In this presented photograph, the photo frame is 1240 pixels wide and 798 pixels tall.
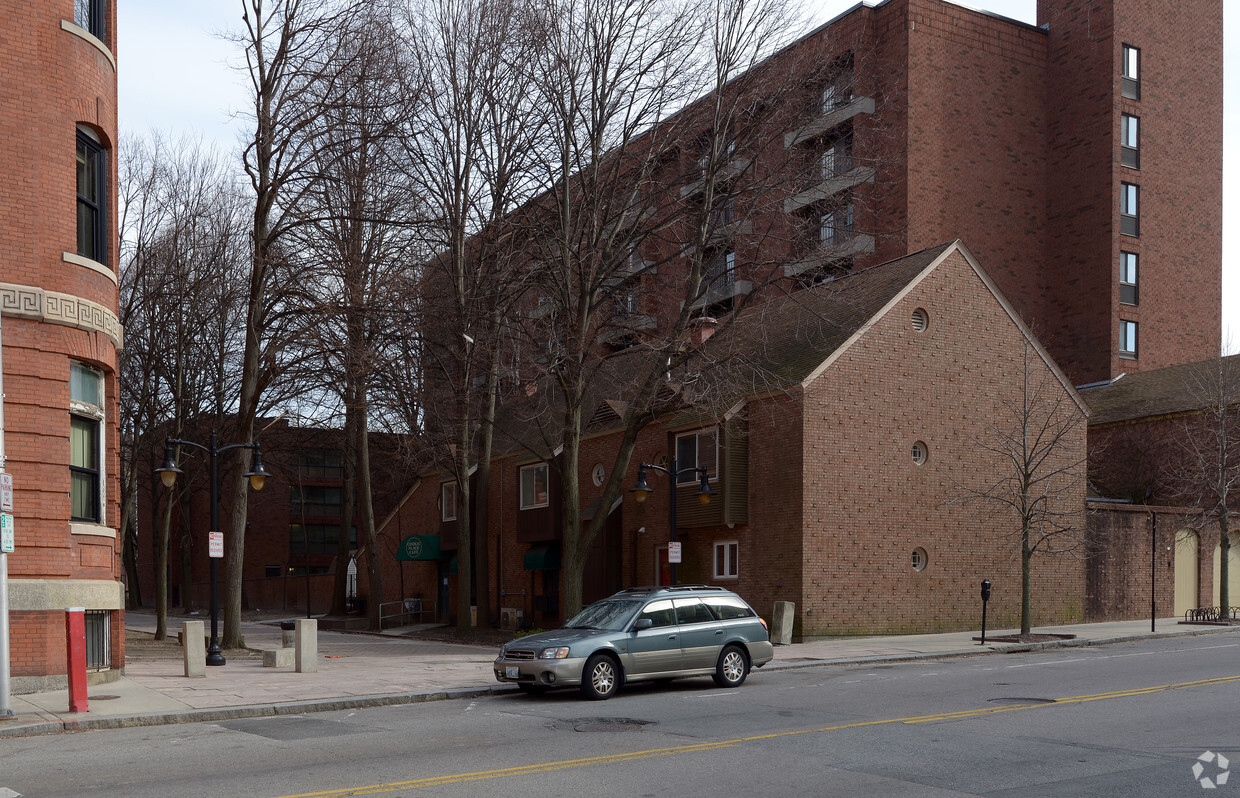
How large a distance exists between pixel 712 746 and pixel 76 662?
28.2 feet

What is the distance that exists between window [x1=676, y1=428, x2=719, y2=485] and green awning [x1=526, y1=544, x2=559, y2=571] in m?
6.62

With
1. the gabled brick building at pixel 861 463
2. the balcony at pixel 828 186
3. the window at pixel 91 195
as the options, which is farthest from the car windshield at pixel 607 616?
the balcony at pixel 828 186

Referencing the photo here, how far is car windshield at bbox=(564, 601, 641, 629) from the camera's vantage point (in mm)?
17500

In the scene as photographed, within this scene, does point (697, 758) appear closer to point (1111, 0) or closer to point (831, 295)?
point (831, 295)

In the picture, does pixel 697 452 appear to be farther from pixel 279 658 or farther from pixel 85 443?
pixel 85 443

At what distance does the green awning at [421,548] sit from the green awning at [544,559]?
723cm

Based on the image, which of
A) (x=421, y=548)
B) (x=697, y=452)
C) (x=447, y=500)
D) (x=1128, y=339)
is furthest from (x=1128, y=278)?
(x=421, y=548)

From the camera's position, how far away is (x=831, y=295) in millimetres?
27344

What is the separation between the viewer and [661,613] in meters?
17.8

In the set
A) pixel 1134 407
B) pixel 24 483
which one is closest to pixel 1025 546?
pixel 1134 407

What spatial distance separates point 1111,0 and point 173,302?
39.8 m

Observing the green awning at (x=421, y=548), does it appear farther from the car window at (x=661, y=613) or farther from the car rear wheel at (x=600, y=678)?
the car rear wheel at (x=600, y=678)

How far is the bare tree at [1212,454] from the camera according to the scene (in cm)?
Result: 3303

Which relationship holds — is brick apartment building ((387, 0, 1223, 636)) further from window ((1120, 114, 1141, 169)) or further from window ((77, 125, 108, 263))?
window ((77, 125, 108, 263))
